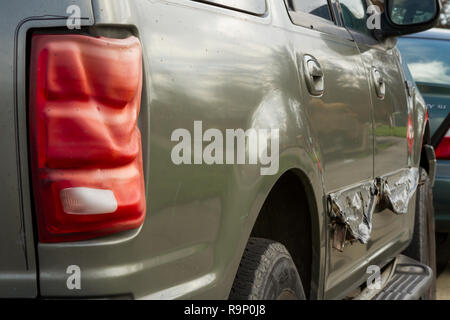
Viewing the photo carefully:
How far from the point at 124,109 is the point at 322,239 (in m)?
1.22

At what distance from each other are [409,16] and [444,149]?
72.5 inches

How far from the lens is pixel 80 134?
1571 millimetres

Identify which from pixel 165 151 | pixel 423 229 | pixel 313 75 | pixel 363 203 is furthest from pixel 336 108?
pixel 423 229

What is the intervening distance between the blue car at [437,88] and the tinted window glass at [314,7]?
2486 mm

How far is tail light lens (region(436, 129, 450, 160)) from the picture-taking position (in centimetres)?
549

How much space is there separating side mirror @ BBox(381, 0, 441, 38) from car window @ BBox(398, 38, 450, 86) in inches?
84.6

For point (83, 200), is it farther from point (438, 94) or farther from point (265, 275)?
point (438, 94)
